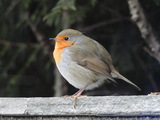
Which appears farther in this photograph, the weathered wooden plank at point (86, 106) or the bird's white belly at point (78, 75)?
the bird's white belly at point (78, 75)

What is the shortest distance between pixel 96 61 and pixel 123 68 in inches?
44.7

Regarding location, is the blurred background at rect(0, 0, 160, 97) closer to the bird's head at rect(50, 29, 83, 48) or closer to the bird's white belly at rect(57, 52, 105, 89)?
the bird's head at rect(50, 29, 83, 48)

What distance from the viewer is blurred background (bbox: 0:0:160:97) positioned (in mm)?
4676

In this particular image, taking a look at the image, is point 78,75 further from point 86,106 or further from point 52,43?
point 52,43

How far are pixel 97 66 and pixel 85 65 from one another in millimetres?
133

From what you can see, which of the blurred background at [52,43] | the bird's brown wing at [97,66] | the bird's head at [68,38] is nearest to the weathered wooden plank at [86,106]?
the bird's brown wing at [97,66]

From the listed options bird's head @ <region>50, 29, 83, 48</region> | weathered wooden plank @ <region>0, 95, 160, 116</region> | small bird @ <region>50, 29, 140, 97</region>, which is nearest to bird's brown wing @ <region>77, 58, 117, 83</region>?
small bird @ <region>50, 29, 140, 97</region>

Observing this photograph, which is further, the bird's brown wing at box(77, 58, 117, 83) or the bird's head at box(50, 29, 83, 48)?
the bird's head at box(50, 29, 83, 48)

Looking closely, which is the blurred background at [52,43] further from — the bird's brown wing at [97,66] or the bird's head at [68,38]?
the bird's brown wing at [97,66]

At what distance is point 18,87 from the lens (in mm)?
5480

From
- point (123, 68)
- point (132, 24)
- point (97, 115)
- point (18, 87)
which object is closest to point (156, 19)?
point (132, 24)

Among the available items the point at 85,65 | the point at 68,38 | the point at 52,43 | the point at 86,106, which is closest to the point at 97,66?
the point at 85,65

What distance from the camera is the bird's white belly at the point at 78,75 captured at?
11.5 ft

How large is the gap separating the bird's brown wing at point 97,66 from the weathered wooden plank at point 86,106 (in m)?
0.81
